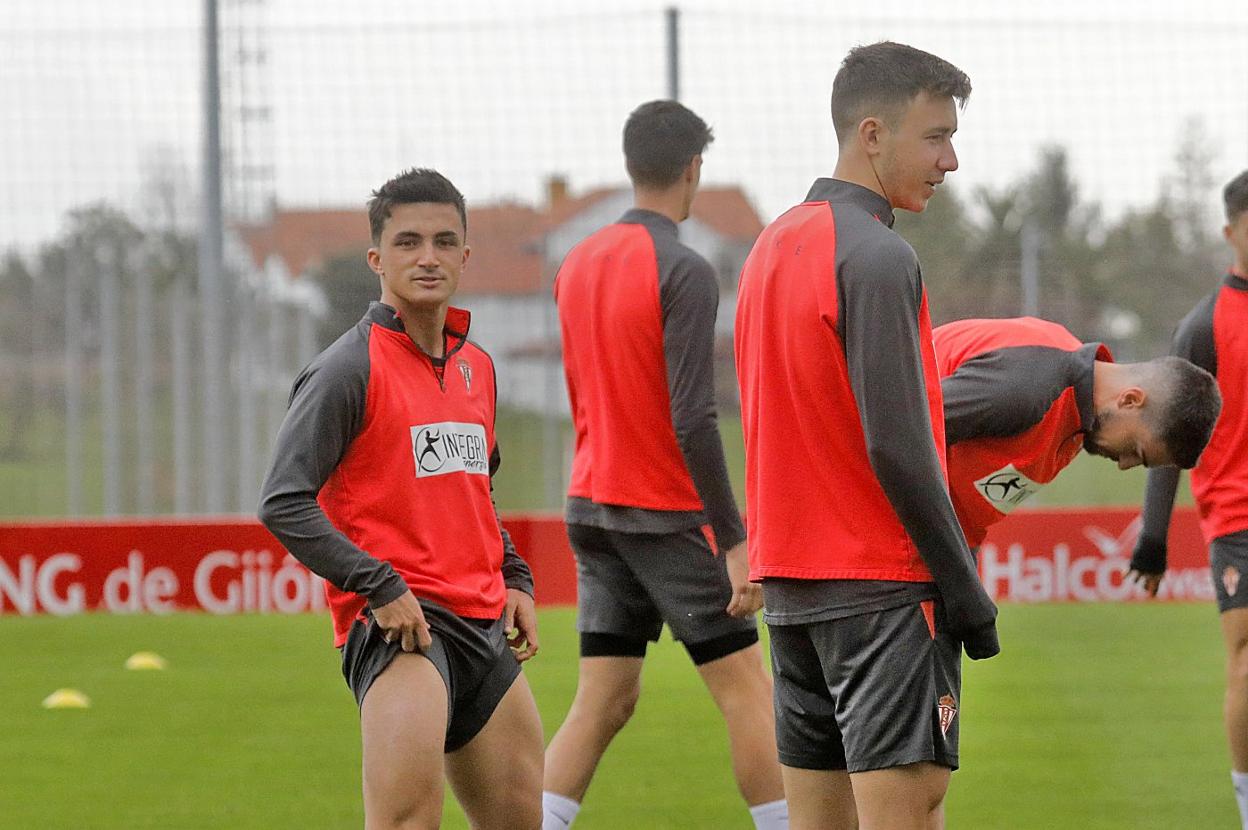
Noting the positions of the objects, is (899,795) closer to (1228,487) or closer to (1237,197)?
(1228,487)

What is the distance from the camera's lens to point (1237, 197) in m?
5.10

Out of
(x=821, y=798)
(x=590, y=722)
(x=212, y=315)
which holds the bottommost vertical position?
(x=590, y=722)

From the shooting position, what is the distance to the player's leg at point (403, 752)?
3.29 metres

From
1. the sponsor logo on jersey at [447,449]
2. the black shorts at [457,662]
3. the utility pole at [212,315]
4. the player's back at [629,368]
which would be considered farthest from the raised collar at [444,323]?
the utility pole at [212,315]

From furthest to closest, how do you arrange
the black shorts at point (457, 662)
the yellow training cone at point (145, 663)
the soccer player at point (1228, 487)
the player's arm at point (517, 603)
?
1. the yellow training cone at point (145, 663)
2. the soccer player at point (1228, 487)
3. the player's arm at point (517, 603)
4. the black shorts at point (457, 662)

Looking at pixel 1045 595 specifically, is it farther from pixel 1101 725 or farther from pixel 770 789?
pixel 770 789

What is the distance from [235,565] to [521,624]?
267 inches

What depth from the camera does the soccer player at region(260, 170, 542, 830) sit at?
332 cm

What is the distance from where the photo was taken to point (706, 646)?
4547 millimetres

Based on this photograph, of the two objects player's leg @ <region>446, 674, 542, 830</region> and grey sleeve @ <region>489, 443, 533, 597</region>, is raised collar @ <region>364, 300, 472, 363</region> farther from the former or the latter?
player's leg @ <region>446, 674, 542, 830</region>

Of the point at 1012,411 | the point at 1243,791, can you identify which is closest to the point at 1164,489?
the point at 1243,791

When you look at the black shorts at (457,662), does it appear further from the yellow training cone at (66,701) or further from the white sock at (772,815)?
the yellow training cone at (66,701)

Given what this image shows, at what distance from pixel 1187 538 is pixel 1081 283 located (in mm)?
1848

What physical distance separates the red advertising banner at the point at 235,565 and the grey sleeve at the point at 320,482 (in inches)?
267
